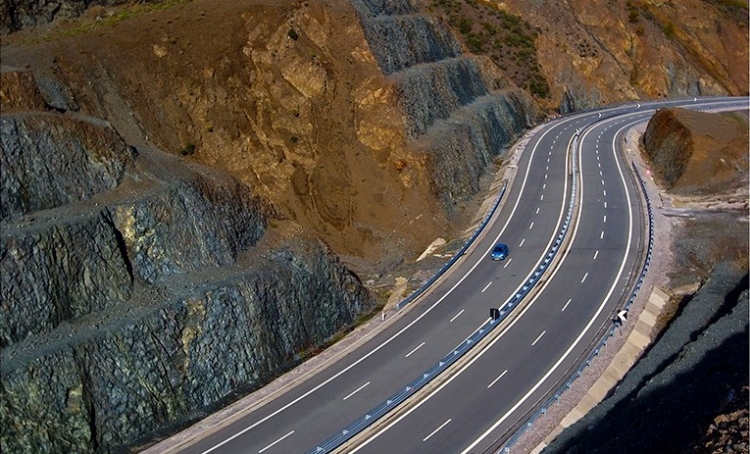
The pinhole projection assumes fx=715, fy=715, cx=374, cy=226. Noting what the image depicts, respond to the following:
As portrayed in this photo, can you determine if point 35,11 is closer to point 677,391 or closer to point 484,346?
point 484,346

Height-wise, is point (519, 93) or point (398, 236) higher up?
point (519, 93)

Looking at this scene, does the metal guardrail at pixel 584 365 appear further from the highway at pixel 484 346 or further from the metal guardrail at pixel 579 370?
the highway at pixel 484 346

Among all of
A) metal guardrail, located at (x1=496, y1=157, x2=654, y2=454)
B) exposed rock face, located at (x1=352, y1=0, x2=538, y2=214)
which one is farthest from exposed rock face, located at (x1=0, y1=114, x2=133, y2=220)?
exposed rock face, located at (x1=352, y1=0, x2=538, y2=214)

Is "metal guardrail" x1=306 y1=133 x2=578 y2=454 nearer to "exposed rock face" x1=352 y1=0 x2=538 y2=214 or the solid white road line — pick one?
the solid white road line

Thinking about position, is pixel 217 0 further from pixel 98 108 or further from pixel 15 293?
pixel 15 293

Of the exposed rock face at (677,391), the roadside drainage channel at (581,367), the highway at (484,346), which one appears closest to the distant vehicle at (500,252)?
the highway at (484,346)

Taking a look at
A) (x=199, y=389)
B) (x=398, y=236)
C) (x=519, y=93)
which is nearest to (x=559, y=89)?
(x=519, y=93)
